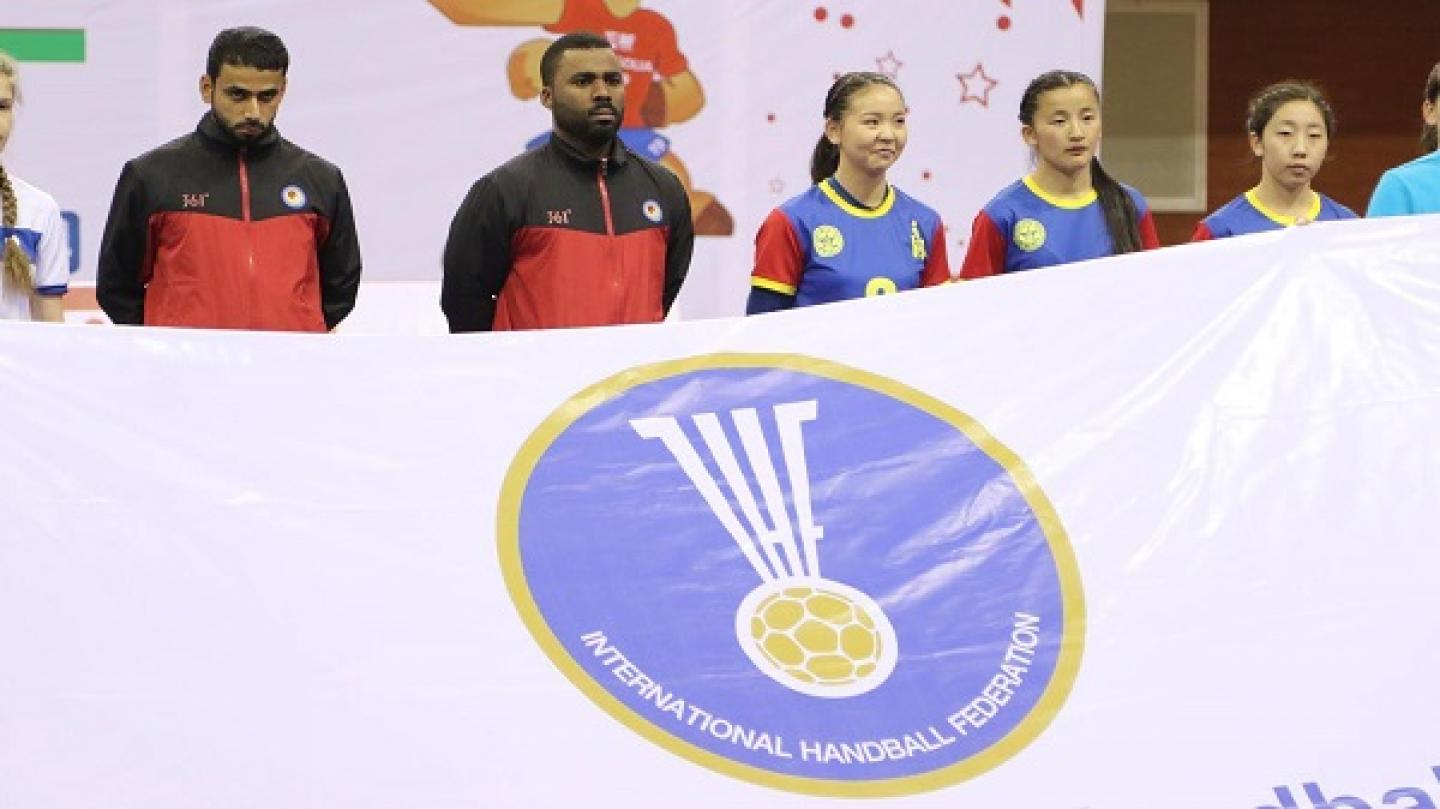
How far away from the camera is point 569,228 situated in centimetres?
452

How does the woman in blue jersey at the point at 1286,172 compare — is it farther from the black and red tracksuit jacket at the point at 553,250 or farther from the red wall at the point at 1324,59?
the red wall at the point at 1324,59

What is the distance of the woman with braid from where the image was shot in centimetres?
446

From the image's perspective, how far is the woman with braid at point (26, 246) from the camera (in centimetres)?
446

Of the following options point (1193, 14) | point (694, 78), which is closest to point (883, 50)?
point (694, 78)

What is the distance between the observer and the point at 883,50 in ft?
24.3

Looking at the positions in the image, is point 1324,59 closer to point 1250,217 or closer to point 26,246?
point 1250,217

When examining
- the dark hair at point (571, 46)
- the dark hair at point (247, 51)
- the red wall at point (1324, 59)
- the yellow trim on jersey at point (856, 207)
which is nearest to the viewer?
the dark hair at point (247, 51)

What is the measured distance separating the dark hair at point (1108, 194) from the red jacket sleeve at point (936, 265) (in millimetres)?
331

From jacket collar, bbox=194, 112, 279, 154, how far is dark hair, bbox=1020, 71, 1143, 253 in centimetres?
169

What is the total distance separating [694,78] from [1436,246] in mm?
3969

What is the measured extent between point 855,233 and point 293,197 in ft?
4.04

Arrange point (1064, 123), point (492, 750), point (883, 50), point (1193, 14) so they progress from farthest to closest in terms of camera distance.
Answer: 1. point (1193, 14)
2. point (883, 50)
3. point (1064, 123)
4. point (492, 750)

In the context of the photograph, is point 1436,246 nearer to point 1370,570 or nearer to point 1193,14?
point 1370,570

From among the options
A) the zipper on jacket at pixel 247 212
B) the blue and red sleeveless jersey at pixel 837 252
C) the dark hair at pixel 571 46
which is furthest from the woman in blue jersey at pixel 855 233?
the zipper on jacket at pixel 247 212
